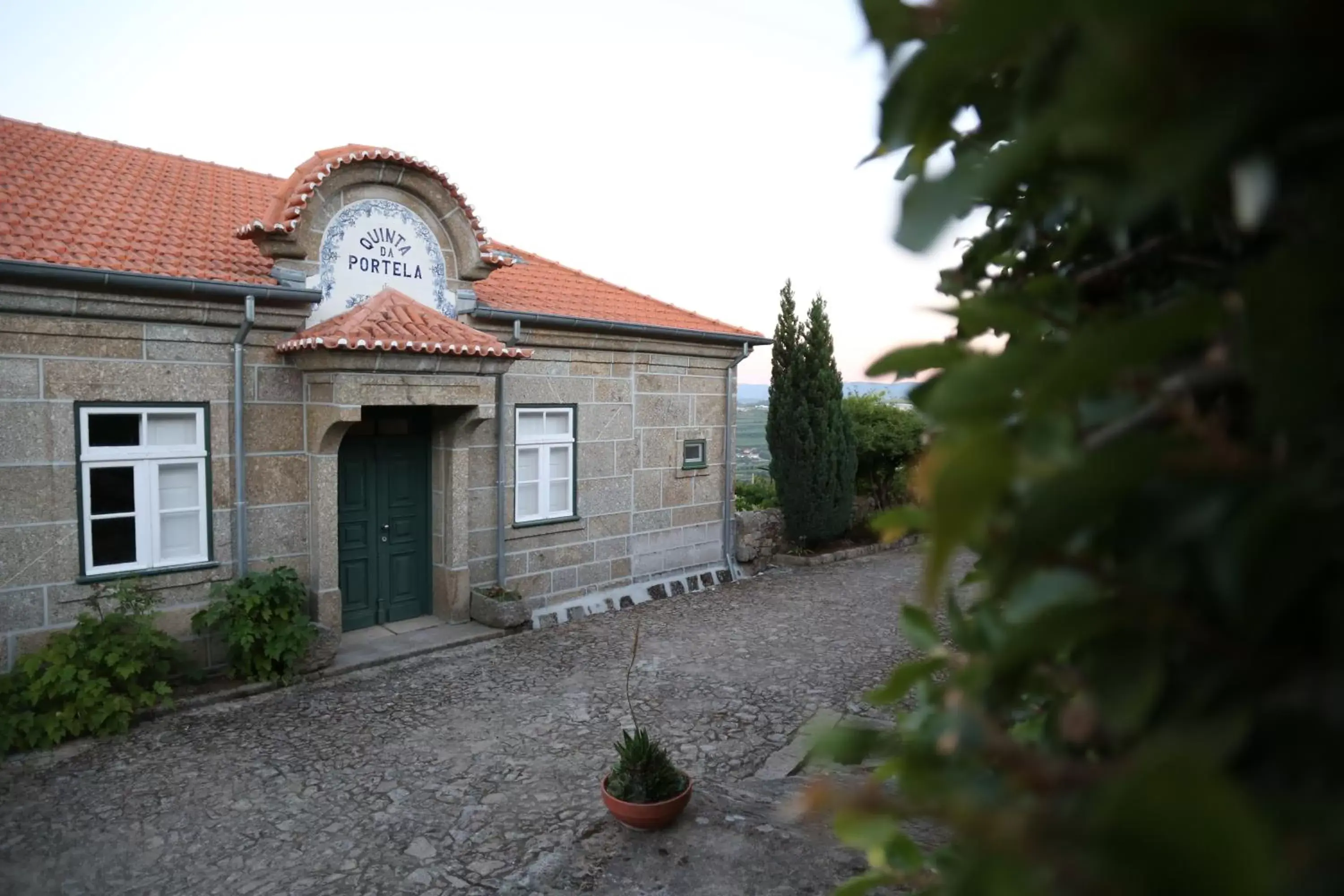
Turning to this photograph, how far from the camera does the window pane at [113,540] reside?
671 centimetres

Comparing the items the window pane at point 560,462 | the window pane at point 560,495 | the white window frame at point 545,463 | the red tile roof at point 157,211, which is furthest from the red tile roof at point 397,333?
the window pane at point 560,495

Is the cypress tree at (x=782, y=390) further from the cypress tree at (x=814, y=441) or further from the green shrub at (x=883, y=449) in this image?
the green shrub at (x=883, y=449)

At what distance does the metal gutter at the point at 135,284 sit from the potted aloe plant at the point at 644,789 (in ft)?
16.5

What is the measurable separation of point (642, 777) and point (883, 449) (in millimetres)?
10410

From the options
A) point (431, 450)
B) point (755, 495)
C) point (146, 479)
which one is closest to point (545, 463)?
point (431, 450)

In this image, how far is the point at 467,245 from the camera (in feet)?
29.0

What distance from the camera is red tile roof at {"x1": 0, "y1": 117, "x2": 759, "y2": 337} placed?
680 cm

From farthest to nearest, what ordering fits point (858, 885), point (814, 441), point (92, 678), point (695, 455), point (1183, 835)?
point (814, 441), point (695, 455), point (92, 678), point (858, 885), point (1183, 835)

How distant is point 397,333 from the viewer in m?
7.64

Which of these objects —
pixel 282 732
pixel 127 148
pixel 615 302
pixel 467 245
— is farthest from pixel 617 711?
pixel 127 148

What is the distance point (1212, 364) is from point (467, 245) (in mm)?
8890

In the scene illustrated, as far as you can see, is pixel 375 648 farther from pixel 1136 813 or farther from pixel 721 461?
pixel 1136 813

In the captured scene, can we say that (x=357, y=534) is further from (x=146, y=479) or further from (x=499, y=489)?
(x=146, y=479)

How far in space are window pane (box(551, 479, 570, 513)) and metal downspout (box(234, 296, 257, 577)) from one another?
133 inches
